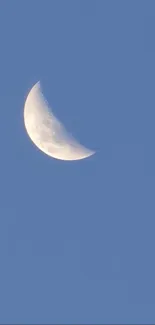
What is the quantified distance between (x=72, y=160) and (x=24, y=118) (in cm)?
245

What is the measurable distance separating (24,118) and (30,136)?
3.90 feet

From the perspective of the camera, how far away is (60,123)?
50.2m

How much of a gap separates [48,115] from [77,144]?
1509mm

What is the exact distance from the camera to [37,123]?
50.0m

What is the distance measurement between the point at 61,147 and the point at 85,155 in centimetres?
114

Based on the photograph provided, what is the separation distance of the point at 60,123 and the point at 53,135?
2.97 ft

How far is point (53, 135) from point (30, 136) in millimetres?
1267

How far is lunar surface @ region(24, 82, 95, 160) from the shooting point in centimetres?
4959

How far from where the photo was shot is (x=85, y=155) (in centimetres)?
5031

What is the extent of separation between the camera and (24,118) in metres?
51.3

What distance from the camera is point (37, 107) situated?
50.6 m

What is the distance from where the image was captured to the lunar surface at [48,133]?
49.6 m

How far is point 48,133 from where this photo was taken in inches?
1950

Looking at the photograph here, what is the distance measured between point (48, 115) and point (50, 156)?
5.37 feet
